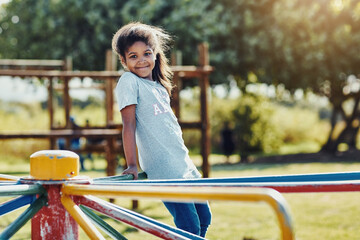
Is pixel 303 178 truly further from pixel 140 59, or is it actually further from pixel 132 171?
pixel 140 59

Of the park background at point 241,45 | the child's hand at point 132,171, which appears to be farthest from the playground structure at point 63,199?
the park background at point 241,45

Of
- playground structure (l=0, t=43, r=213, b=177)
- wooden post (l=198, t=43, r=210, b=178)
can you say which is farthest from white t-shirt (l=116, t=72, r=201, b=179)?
wooden post (l=198, t=43, r=210, b=178)

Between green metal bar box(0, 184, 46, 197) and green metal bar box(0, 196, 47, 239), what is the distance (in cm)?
4

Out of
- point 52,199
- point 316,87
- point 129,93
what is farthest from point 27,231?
point 316,87

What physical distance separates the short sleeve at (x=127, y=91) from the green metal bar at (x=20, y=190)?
2.53 feet

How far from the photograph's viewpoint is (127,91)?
2.49 m

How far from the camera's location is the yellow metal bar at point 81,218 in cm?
167

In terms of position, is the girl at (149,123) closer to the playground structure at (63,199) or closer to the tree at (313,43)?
the playground structure at (63,199)

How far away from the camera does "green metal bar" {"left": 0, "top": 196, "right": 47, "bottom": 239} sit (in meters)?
1.70

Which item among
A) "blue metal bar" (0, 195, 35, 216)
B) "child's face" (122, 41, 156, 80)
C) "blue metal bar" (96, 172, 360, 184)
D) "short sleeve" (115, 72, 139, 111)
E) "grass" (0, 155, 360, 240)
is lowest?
"grass" (0, 155, 360, 240)

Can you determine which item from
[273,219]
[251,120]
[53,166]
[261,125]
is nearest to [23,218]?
[53,166]

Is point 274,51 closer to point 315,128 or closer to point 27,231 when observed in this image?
point 315,128

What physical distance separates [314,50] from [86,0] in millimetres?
5964

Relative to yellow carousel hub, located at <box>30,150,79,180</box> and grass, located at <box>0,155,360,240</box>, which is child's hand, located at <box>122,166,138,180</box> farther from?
grass, located at <box>0,155,360,240</box>
